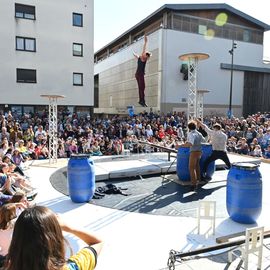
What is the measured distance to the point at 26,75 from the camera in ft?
66.5

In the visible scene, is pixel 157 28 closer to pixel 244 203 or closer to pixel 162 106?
pixel 162 106

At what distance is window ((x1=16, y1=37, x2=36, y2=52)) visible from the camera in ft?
65.1

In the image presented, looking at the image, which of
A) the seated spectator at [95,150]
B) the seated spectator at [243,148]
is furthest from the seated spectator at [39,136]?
the seated spectator at [243,148]

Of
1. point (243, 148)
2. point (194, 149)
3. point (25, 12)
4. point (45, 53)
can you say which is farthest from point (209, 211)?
point (25, 12)

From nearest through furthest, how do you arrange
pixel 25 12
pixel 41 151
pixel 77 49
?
pixel 41 151, pixel 25 12, pixel 77 49

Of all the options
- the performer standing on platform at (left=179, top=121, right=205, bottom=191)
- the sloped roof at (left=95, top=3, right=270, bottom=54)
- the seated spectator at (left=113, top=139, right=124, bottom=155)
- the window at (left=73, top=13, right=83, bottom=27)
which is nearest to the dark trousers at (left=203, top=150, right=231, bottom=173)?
the performer standing on platform at (left=179, top=121, right=205, bottom=191)

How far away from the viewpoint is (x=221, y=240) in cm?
418

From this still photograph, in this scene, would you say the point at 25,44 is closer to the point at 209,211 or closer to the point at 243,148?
the point at 243,148

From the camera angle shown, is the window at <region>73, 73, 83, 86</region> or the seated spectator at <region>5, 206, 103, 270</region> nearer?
the seated spectator at <region>5, 206, 103, 270</region>

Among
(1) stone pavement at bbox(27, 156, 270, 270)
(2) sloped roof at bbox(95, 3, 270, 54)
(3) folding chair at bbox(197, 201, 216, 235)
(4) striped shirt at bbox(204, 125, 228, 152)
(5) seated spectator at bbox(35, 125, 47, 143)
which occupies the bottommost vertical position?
(1) stone pavement at bbox(27, 156, 270, 270)

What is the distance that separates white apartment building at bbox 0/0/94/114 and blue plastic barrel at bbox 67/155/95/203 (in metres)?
15.5

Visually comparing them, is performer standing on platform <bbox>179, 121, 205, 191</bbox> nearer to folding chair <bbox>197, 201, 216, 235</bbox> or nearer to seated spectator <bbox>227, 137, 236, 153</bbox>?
folding chair <bbox>197, 201, 216, 235</bbox>

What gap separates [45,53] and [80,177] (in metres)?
16.7

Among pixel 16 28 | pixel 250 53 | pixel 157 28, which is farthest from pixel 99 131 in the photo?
pixel 250 53
